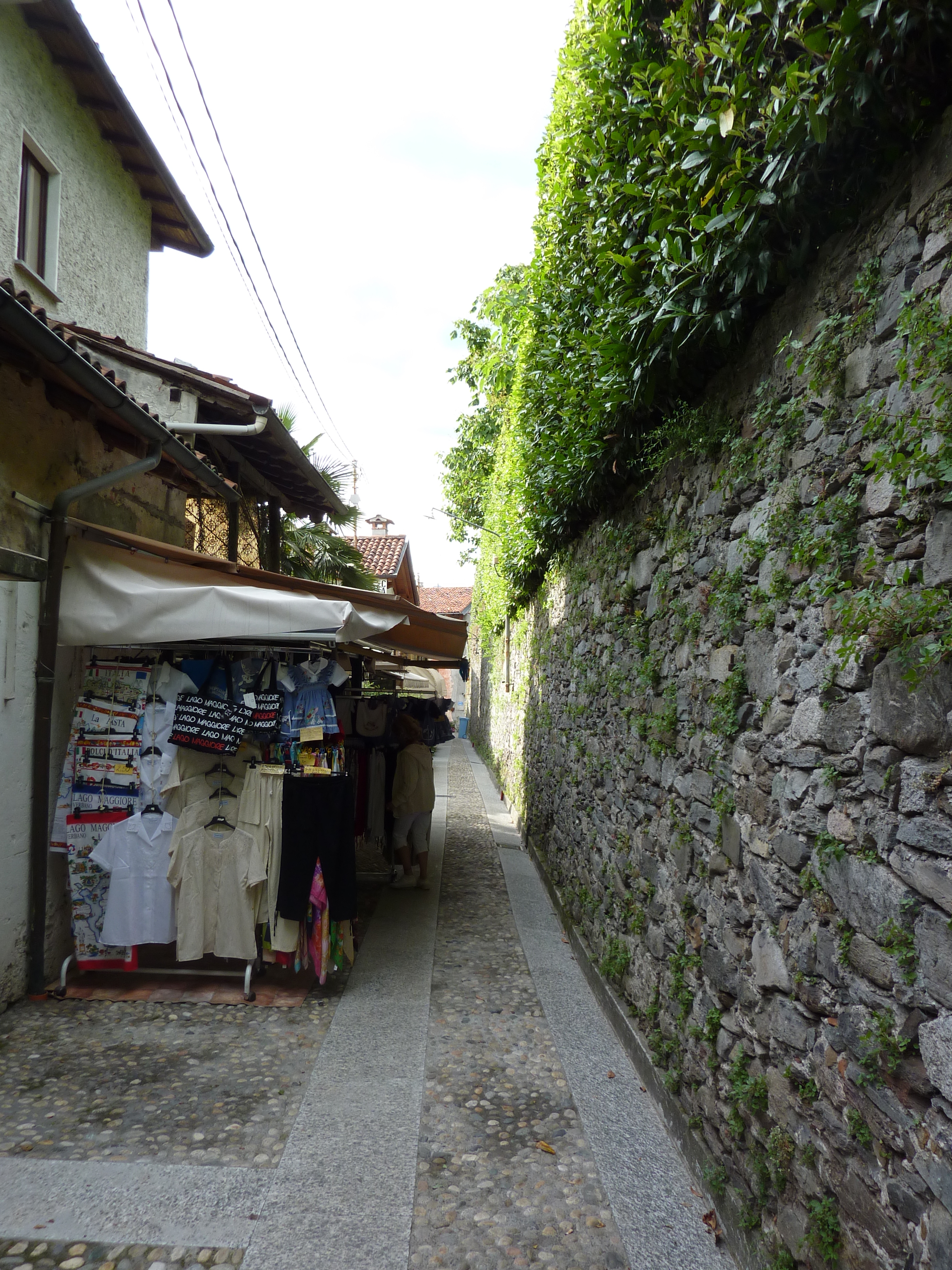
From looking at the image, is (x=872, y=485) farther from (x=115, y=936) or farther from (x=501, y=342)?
(x=501, y=342)

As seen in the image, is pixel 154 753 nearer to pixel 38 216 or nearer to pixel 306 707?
pixel 306 707

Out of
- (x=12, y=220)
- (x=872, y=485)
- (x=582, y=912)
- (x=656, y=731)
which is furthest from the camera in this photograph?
(x=12, y=220)

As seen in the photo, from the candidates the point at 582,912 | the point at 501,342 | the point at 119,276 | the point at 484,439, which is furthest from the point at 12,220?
the point at 484,439

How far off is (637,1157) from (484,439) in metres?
15.8

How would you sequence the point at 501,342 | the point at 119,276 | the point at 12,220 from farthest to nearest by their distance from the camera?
1. the point at 501,342
2. the point at 119,276
3. the point at 12,220

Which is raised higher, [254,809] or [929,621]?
[929,621]

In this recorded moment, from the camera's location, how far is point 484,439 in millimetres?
17547

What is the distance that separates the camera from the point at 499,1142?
3.21m

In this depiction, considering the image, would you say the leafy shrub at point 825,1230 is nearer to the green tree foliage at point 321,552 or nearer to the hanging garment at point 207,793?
the hanging garment at point 207,793

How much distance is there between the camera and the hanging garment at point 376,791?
726cm

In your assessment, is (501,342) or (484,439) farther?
(484,439)

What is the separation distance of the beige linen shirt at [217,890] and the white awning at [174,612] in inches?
47.1

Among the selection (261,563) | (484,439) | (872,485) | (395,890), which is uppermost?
(484,439)

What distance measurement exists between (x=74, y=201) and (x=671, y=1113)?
8.73 metres
